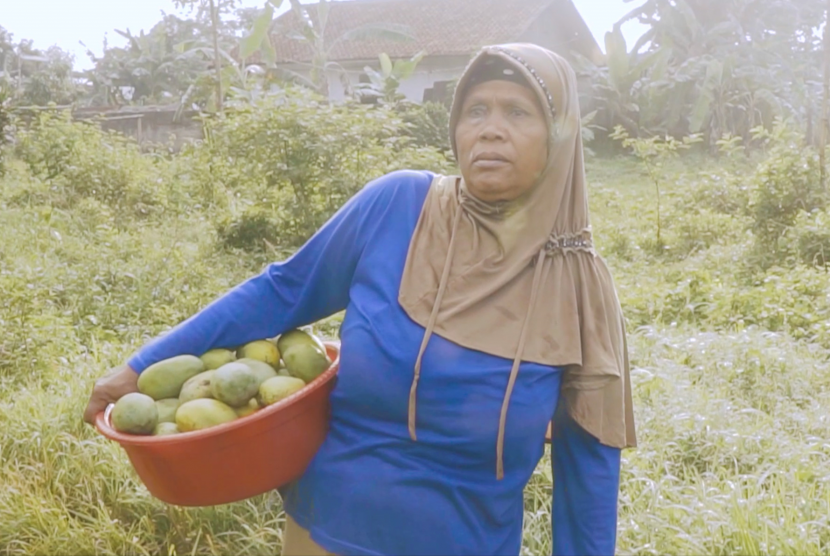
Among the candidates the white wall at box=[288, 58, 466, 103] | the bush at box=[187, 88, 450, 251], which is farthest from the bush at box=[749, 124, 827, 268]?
the white wall at box=[288, 58, 466, 103]

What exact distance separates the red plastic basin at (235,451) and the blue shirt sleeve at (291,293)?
17 centimetres

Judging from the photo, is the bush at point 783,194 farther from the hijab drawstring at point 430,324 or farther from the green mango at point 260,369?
the green mango at point 260,369

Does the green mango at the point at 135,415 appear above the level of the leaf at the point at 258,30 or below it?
below

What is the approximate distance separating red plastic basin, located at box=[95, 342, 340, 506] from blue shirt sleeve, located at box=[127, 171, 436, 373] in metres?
0.17

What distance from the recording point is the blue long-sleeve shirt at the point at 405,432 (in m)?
1.40

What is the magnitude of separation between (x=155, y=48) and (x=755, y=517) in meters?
18.7

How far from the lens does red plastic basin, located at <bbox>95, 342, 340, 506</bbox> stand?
1.34 meters

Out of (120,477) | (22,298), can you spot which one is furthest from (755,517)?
(22,298)

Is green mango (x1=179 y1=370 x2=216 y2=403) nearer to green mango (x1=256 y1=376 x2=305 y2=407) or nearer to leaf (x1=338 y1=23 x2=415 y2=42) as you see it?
green mango (x1=256 y1=376 x2=305 y2=407)

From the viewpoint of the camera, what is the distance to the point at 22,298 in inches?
143

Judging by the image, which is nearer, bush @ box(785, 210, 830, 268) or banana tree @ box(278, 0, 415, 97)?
bush @ box(785, 210, 830, 268)

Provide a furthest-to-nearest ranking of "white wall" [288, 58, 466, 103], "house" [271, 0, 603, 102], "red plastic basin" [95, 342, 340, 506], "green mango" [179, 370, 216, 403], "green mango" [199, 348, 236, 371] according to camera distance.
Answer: "white wall" [288, 58, 466, 103] → "house" [271, 0, 603, 102] → "green mango" [199, 348, 236, 371] → "green mango" [179, 370, 216, 403] → "red plastic basin" [95, 342, 340, 506]

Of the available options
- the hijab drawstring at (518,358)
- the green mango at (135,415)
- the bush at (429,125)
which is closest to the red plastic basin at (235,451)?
the green mango at (135,415)

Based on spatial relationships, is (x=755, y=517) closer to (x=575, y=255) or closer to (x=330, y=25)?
(x=575, y=255)
